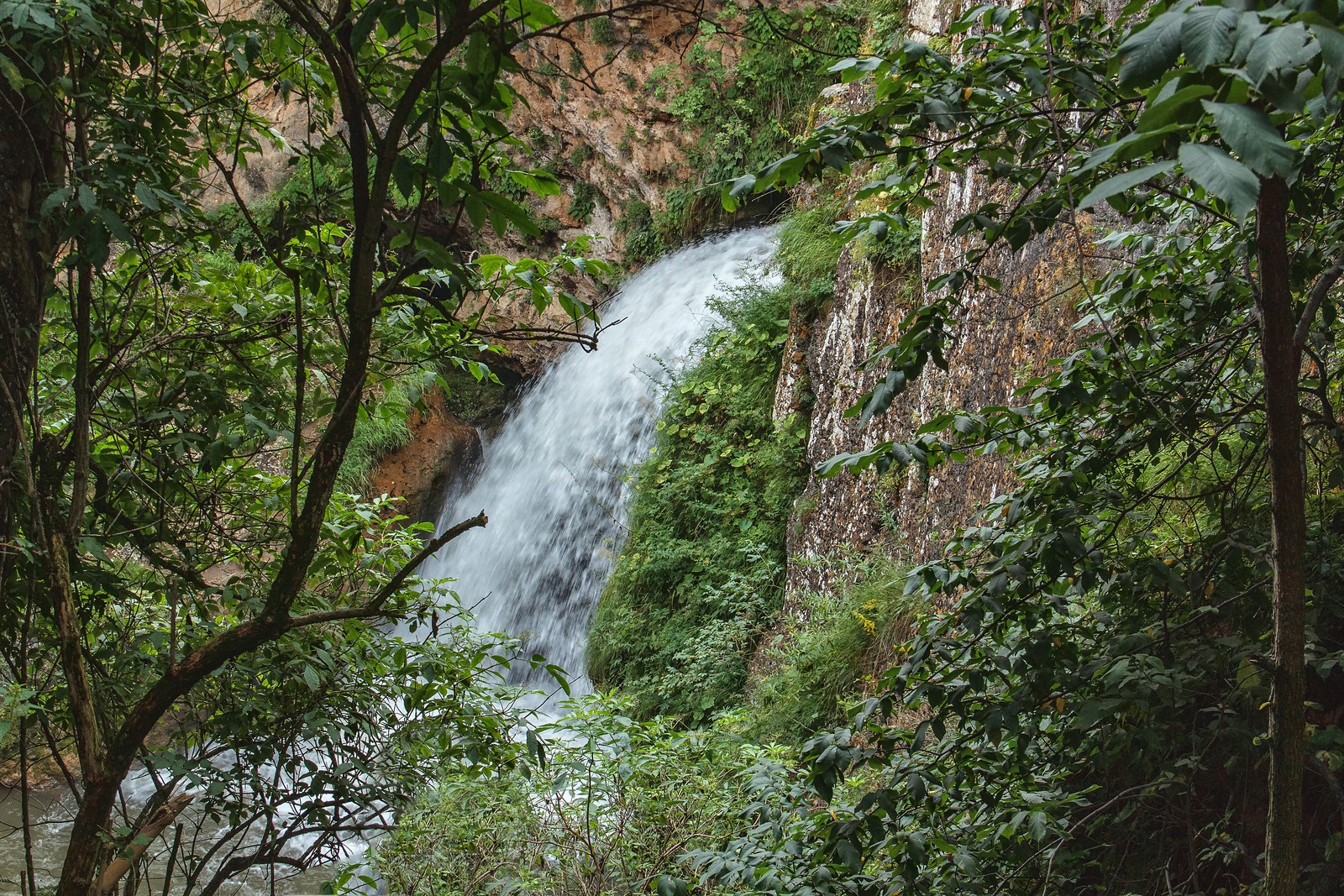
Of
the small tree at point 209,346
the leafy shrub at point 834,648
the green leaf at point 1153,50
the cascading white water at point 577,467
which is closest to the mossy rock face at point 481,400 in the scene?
the cascading white water at point 577,467

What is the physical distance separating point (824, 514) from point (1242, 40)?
5371 mm

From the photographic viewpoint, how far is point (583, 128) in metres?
11.7

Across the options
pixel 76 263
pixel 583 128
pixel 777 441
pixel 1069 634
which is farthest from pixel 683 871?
pixel 583 128

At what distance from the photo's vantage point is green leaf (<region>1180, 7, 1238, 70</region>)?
71 centimetres

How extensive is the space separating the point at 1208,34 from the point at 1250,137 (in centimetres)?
11

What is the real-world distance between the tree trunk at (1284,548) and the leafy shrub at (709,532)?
499 centimetres

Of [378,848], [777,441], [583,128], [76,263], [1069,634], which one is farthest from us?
[583,128]

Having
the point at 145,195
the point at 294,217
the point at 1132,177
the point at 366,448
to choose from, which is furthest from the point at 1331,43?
the point at 366,448

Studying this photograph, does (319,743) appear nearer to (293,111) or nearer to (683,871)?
(683,871)

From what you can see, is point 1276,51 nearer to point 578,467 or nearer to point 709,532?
point 709,532

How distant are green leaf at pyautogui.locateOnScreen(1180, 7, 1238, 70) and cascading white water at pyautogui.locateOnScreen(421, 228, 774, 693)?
738 centimetres

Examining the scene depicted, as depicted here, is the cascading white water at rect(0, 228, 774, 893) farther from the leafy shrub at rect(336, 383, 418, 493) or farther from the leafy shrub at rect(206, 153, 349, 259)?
the leafy shrub at rect(206, 153, 349, 259)

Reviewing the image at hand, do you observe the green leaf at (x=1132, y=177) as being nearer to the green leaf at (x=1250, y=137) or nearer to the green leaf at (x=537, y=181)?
the green leaf at (x=1250, y=137)

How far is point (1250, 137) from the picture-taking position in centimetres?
69
